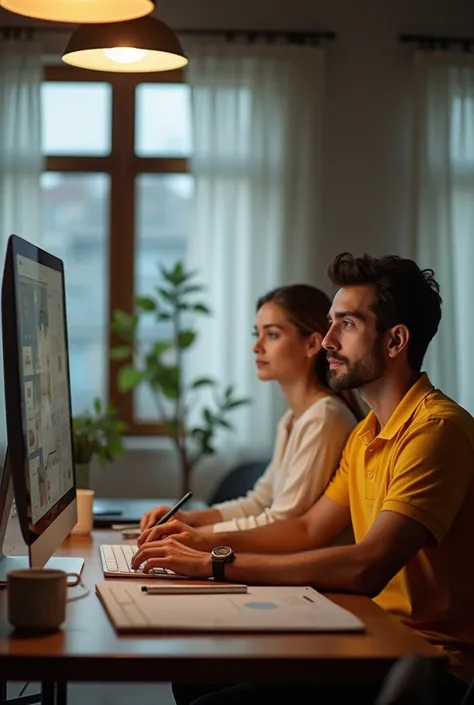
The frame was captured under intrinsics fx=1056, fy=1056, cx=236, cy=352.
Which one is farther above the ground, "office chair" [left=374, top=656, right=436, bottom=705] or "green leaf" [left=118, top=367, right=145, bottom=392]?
"green leaf" [left=118, top=367, right=145, bottom=392]

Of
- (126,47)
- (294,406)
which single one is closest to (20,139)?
(126,47)

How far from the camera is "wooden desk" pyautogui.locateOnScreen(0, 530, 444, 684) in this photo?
1324 mm

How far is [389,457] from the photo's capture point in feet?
6.67

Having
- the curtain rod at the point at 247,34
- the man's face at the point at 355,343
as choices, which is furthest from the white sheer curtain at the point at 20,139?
the man's face at the point at 355,343

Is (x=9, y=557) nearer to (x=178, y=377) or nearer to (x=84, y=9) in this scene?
(x=84, y=9)

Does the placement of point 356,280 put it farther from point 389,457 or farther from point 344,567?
point 344,567

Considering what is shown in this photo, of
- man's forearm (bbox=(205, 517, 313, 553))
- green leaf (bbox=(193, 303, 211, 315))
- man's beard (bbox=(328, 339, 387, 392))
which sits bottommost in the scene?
man's forearm (bbox=(205, 517, 313, 553))

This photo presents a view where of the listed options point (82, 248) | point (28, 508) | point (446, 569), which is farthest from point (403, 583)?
point (82, 248)

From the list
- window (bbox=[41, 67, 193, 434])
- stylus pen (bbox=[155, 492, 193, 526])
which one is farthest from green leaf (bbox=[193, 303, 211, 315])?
stylus pen (bbox=[155, 492, 193, 526])

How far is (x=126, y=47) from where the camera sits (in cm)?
277

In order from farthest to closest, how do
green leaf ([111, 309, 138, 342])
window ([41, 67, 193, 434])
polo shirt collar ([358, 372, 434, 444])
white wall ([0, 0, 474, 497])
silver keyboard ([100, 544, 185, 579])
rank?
window ([41, 67, 193, 434]) < white wall ([0, 0, 474, 497]) < green leaf ([111, 309, 138, 342]) < polo shirt collar ([358, 372, 434, 444]) < silver keyboard ([100, 544, 185, 579])

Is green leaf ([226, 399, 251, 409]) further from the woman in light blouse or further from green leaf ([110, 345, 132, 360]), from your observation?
the woman in light blouse

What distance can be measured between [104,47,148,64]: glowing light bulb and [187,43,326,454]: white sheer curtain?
2.17 m

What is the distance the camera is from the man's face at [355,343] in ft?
6.98
